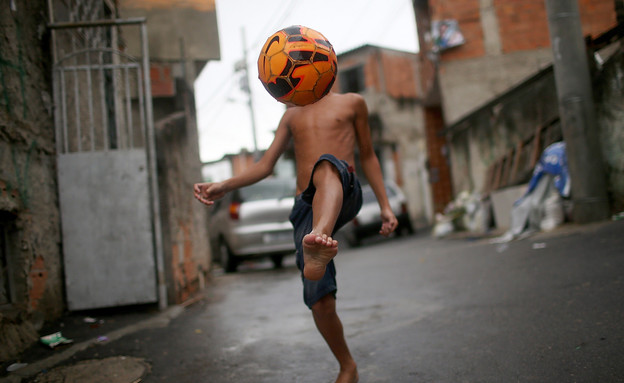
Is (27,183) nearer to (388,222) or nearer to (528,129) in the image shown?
(388,222)

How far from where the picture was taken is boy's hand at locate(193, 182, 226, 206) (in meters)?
2.29

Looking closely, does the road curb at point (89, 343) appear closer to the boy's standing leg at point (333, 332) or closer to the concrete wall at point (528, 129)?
the boy's standing leg at point (333, 332)

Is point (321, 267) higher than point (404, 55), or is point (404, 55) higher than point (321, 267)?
point (404, 55)

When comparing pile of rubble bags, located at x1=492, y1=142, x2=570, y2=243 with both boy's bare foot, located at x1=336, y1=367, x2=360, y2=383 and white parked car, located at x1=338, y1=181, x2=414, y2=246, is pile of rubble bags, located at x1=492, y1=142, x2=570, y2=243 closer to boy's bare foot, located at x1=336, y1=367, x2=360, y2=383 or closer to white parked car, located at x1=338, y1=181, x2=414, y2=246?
boy's bare foot, located at x1=336, y1=367, x2=360, y2=383

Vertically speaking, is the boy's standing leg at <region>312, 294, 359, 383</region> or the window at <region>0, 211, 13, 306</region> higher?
the window at <region>0, 211, 13, 306</region>

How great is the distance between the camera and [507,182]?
8.00m

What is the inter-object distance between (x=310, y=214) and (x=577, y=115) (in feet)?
15.4

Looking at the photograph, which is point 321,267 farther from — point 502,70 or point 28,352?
point 502,70

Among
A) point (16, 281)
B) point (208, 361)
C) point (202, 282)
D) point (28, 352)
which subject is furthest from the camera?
point (202, 282)

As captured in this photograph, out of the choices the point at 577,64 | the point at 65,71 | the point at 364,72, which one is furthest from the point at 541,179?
the point at 364,72

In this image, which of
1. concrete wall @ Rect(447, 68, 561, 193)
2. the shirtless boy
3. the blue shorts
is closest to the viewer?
the shirtless boy

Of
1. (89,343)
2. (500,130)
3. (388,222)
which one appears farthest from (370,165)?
(500,130)

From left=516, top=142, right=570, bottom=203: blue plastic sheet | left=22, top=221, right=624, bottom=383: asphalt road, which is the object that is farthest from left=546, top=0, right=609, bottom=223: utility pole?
left=22, top=221, right=624, bottom=383: asphalt road

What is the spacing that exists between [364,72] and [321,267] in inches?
859
